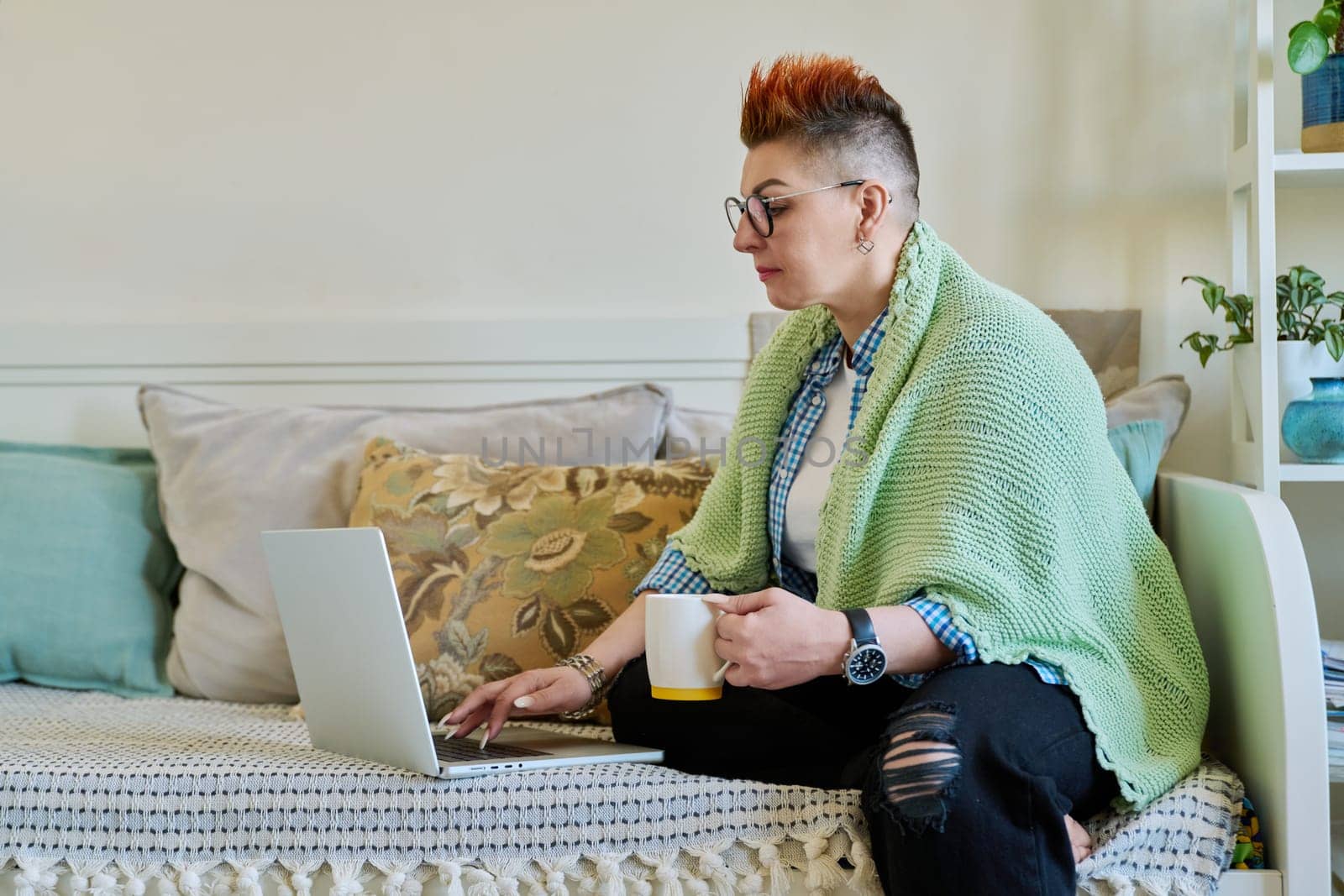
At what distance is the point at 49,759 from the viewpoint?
121 cm

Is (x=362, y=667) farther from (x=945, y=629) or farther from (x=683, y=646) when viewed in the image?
(x=945, y=629)

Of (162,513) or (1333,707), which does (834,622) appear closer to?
(1333,707)

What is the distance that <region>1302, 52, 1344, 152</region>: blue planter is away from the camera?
1.59 metres

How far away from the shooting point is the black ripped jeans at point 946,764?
0.97m

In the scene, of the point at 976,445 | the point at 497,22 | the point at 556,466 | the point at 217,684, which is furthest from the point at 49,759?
the point at 497,22

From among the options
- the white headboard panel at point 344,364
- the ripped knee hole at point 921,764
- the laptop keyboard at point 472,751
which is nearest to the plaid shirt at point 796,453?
the laptop keyboard at point 472,751

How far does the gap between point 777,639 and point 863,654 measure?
0.25 ft

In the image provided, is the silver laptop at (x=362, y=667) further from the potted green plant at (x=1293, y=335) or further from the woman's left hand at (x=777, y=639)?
the potted green plant at (x=1293, y=335)

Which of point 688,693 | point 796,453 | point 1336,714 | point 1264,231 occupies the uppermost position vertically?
point 1264,231

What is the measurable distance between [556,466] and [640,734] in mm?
504

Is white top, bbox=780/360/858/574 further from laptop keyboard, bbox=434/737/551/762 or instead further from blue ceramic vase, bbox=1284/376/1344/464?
blue ceramic vase, bbox=1284/376/1344/464

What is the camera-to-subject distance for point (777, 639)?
41.7 inches

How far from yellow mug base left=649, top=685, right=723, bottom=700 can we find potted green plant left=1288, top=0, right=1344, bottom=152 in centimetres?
110

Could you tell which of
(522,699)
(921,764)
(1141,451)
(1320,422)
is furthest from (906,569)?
(1320,422)
